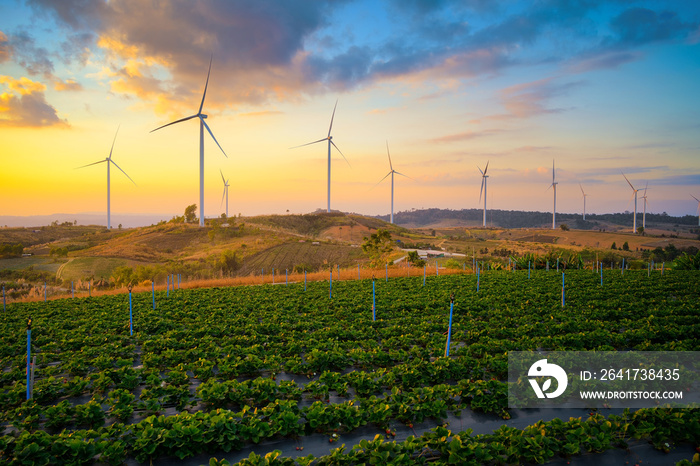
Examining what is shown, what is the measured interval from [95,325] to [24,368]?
571 centimetres

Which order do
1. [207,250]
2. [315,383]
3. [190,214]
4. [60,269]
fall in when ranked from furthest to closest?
[190,214] → [207,250] → [60,269] → [315,383]

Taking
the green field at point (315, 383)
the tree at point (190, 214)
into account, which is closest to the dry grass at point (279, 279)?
the green field at point (315, 383)

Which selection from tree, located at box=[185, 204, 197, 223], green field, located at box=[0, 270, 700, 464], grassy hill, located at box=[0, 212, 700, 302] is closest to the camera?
green field, located at box=[0, 270, 700, 464]

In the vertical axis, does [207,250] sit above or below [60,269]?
above

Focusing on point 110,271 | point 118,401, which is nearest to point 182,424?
point 118,401

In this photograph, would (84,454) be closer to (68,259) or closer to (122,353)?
(122,353)

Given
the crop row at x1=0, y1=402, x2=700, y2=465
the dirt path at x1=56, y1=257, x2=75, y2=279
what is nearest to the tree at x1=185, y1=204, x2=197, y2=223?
the dirt path at x1=56, y1=257, x2=75, y2=279

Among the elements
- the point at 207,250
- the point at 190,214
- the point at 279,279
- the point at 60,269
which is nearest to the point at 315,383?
the point at 279,279

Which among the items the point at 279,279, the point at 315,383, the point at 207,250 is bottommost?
the point at 279,279

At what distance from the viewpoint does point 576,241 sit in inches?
4225

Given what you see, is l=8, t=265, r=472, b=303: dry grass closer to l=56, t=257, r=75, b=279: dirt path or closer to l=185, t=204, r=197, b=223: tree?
l=56, t=257, r=75, b=279: dirt path

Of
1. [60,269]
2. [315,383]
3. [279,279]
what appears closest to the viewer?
[315,383]

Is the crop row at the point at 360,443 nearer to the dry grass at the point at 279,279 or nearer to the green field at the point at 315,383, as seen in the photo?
the green field at the point at 315,383

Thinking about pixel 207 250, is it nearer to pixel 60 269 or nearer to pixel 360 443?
pixel 60 269
